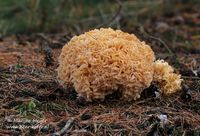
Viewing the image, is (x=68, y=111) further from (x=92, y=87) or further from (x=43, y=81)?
(x=43, y=81)

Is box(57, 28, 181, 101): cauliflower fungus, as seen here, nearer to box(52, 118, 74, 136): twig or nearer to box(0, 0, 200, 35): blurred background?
box(52, 118, 74, 136): twig

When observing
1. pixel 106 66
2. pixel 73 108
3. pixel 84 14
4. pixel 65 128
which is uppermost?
pixel 84 14

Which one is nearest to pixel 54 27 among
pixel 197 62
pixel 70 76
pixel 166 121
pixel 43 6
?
pixel 43 6

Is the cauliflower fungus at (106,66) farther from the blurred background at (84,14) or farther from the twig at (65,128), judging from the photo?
the blurred background at (84,14)

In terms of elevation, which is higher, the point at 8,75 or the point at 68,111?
the point at 8,75

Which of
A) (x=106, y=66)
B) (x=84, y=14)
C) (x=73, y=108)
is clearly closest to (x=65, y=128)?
(x=73, y=108)

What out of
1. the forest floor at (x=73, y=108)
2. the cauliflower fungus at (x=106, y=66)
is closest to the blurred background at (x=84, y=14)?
the forest floor at (x=73, y=108)

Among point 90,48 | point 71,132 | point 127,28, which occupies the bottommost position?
point 71,132

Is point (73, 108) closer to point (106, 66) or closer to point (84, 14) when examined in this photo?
point (106, 66)
